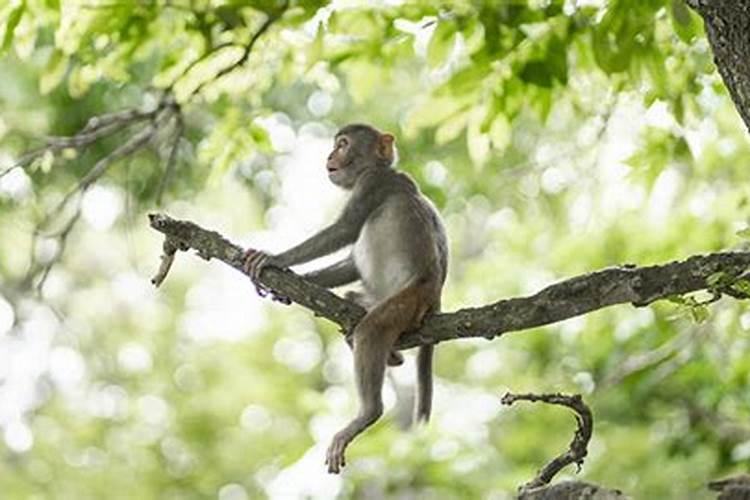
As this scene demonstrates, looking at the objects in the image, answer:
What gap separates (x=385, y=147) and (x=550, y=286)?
2.15 meters

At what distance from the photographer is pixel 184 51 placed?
20.4 feet

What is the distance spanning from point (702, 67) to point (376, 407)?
1952mm

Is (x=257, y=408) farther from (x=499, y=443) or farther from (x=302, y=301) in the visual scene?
(x=302, y=301)

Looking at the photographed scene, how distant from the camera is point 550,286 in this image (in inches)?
161

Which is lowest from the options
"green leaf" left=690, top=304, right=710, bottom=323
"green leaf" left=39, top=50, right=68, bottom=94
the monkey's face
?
"green leaf" left=690, top=304, right=710, bottom=323

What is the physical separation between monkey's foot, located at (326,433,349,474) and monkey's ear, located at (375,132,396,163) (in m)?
1.62

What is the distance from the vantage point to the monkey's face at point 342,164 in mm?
5969

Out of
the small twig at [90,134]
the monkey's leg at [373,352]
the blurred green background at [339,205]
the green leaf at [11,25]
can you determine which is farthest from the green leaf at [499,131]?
the green leaf at [11,25]

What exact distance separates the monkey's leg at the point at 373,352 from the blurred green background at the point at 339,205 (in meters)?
0.88

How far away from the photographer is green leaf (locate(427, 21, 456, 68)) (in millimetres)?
5637

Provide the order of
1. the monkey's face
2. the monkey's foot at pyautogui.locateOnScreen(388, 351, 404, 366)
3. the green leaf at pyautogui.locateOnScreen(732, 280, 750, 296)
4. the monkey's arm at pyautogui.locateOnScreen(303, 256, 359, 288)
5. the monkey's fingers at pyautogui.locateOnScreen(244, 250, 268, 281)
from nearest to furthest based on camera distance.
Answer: the green leaf at pyautogui.locateOnScreen(732, 280, 750, 296) < the monkey's fingers at pyautogui.locateOnScreen(244, 250, 268, 281) < the monkey's foot at pyautogui.locateOnScreen(388, 351, 404, 366) < the monkey's arm at pyautogui.locateOnScreen(303, 256, 359, 288) < the monkey's face

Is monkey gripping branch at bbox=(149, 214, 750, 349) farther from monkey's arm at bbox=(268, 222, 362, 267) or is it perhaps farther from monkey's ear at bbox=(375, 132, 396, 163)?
monkey's ear at bbox=(375, 132, 396, 163)

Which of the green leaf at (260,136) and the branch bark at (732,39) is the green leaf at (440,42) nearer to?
the green leaf at (260,136)

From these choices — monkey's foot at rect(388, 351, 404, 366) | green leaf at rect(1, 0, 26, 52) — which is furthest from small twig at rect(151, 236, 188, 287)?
green leaf at rect(1, 0, 26, 52)
